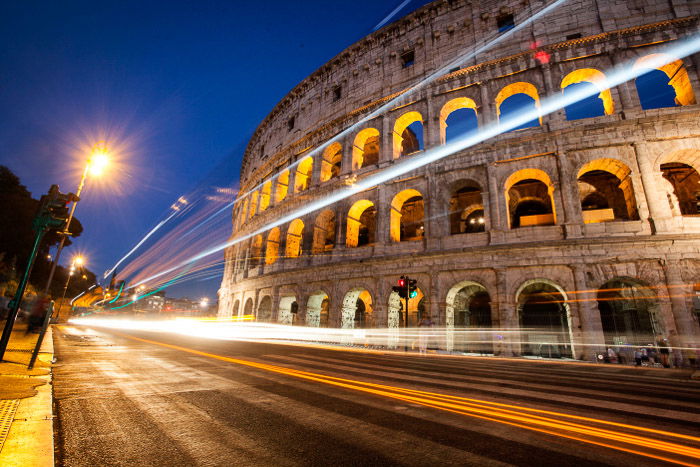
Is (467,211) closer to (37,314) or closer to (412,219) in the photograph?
(412,219)

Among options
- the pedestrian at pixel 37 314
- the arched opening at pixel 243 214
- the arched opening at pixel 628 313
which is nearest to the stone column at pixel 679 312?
the arched opening at pixel 628 313

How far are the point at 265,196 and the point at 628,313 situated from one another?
26.0m

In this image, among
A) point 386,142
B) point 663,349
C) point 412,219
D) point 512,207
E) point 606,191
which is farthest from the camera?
point 412,219

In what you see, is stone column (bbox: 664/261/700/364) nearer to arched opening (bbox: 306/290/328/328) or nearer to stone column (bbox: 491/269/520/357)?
stone column (bbox: 491/269/520/357)

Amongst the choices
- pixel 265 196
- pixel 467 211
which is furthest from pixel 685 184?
pixel 265 196

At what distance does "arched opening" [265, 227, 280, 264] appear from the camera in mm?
24484

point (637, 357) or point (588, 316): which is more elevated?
point (588, 316)

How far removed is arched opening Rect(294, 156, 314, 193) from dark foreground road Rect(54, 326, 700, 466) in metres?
19.8

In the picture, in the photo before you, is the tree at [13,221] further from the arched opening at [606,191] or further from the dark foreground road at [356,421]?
the arched opening at [606,191]

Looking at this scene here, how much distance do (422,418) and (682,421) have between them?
2963 millimetres

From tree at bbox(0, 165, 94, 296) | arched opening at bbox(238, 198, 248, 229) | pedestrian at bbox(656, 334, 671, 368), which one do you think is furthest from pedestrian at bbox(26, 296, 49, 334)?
pedestrian at bbox(656, 334, 671, 368)

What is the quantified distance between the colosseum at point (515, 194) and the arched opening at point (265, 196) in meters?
4.36

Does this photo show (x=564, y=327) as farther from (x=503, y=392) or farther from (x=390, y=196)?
(x=503, y=392)

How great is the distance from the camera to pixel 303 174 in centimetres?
2491
